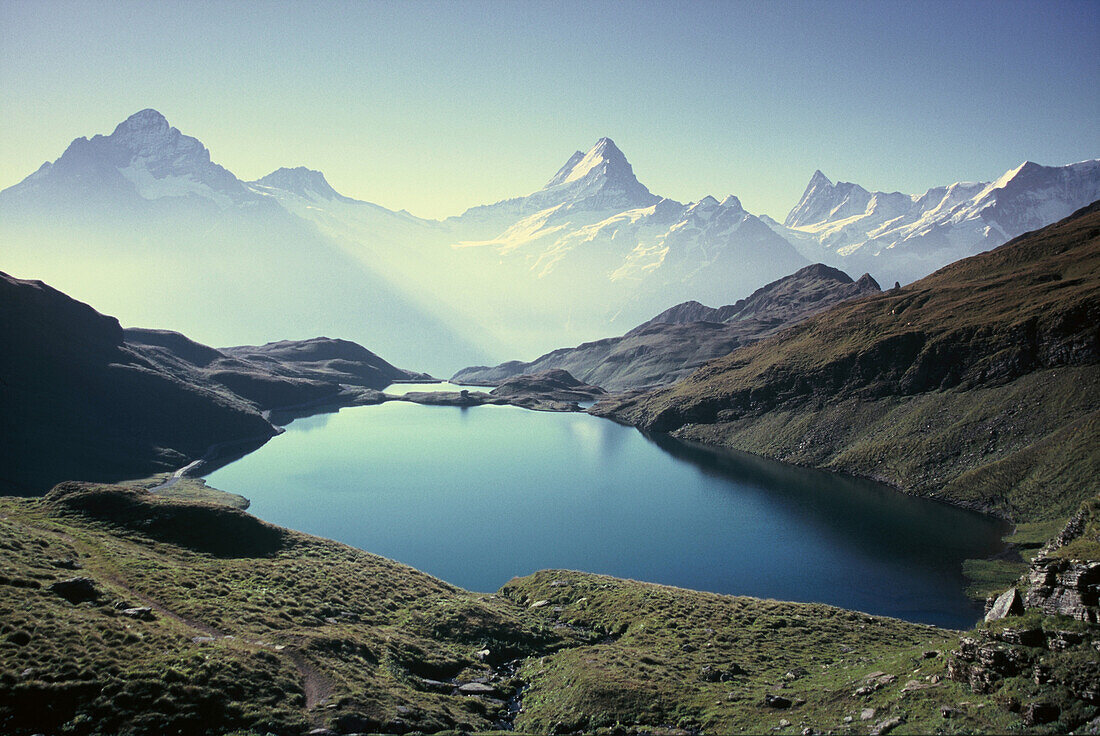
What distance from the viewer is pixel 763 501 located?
107 m

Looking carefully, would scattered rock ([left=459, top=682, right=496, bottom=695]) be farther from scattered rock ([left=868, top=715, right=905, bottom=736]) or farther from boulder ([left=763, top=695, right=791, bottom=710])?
scattered rock ([left=868, top=715, right=905, bottom=736])

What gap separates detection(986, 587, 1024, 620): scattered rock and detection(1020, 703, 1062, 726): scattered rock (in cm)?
572

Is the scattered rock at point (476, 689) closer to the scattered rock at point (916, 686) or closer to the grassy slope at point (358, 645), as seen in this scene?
the grassy slope at point (358, 645)

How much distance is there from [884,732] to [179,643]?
3046 cm

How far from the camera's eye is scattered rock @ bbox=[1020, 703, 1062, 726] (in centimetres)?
1792

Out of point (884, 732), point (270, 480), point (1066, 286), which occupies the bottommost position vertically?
point (270, 480)

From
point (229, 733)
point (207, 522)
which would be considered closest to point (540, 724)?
point (229, 733)

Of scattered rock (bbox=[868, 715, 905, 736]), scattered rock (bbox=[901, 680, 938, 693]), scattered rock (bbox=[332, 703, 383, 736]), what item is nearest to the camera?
scattered rock (bbox=[868, 715, 905, 736])

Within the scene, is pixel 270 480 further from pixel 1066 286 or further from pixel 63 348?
pixel 1066 286

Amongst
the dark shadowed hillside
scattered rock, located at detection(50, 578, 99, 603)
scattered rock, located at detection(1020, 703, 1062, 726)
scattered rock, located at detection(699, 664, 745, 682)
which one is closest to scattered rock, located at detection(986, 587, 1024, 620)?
scattered rock, located at detection(1020, 703, 1062, 726)

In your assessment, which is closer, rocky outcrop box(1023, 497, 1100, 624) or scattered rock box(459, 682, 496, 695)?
rocky outcrop box(1023, 497, 1100, 624)

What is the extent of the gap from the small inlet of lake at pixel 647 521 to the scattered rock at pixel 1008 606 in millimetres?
38945

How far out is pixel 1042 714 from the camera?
17.9 metres

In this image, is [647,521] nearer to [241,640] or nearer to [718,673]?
[718,673]
